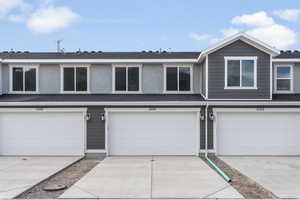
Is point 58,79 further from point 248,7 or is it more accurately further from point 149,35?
point 248,7

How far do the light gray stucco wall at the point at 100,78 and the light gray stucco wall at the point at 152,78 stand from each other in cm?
188

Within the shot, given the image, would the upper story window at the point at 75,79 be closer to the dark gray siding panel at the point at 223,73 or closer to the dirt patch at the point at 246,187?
the dark gray siding panel at the point at 223,73

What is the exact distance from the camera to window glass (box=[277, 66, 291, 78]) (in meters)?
14.6

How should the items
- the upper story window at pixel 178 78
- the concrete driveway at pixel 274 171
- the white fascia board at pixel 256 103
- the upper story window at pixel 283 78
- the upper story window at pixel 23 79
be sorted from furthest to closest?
the upper story window at pixel 23 79 → the upper story window at pixel 178 78 → the upper story window at pixel 283 78 → the white fascia board at pixel 256 103 → the concrete driveway at pixel 274 171

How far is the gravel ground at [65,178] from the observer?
686 cm

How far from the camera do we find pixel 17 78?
15219mm

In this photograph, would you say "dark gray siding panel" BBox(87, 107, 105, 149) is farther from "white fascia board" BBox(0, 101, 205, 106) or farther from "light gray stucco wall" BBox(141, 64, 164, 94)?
"light gray stucco wall" BBox(141, 64, 164, 94)

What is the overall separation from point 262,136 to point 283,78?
151 inches

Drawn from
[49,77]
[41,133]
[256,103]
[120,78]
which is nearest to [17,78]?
[49,77]

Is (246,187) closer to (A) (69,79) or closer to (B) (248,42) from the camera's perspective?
(B) (248,42)

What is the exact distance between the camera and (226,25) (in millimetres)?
19984

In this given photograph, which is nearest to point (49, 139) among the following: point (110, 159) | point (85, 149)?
point (85, 149)

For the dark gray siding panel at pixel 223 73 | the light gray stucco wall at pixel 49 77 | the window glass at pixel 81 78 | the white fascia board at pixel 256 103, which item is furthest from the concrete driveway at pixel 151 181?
the light gray stucco wall at pixel 49 77

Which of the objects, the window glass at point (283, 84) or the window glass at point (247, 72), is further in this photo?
the window glass at point (283, 84)
